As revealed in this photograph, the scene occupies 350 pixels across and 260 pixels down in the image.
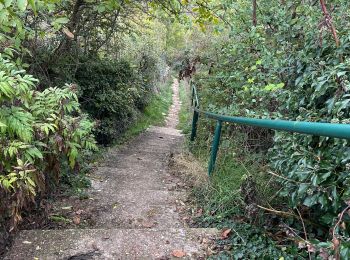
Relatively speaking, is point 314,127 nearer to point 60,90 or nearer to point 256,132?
point 60,90

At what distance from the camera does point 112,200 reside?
3.90m

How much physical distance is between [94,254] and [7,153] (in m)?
0.80

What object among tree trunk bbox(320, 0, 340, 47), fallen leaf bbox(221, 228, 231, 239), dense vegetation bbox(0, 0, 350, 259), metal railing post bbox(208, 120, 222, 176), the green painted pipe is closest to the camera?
the green painted pipe

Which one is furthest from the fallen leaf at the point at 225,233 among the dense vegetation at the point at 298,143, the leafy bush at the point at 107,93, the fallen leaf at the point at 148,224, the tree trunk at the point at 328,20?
the leafy bush at the point at 107,93

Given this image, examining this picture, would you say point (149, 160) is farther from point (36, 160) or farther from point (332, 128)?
point (332, 128)

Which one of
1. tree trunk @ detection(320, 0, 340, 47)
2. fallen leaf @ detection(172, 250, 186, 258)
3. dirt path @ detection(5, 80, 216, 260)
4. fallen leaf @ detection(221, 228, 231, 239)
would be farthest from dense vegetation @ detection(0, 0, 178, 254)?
tree trunk @ detection(320, 0, 340, 47)

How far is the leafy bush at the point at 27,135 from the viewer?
6.97 ft

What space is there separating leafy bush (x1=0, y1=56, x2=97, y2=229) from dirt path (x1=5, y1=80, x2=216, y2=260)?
312 millimetres

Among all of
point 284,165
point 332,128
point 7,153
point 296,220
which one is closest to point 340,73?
point 284,165

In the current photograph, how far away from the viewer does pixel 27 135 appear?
2193mm

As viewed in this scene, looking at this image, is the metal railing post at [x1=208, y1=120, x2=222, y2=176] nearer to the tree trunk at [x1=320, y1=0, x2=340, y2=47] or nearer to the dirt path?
the dirt path

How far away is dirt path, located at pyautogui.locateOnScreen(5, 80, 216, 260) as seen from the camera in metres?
2.30

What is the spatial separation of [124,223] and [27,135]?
4.66 feet

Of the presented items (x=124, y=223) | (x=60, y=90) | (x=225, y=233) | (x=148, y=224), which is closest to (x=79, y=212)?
(x=124, y=223)
